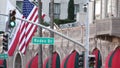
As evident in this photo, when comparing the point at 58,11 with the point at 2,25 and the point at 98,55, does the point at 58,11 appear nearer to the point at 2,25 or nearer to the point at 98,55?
the point at 2,25

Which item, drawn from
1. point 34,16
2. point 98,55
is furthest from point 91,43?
point 34,16

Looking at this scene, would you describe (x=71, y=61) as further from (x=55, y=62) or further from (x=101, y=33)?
(x=101, y=33)

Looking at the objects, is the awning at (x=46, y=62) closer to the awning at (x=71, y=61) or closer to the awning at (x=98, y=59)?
the awning at (x=71, y=61)

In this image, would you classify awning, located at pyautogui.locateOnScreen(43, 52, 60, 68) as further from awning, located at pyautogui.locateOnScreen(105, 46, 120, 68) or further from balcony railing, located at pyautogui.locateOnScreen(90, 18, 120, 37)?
awning, located at pyautogui.locateOnScreen(105, 46, 120, 68)

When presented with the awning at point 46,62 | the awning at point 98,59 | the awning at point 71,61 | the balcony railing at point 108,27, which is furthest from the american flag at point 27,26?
the awning at point 98,59

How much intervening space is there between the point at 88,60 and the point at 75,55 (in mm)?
17975

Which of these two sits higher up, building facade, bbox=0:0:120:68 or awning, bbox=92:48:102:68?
building facade, bbox=0:0:120:68

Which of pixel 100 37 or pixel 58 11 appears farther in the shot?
pixel 58 11

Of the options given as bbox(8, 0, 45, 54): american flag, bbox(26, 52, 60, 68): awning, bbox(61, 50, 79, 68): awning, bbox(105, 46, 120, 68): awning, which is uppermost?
bbox(8, 0, 45, 54): american flag

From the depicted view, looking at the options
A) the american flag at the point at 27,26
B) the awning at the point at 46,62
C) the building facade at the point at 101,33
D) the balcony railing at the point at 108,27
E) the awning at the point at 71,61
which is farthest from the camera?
the awning at the point at 46,62

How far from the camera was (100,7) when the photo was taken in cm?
4519

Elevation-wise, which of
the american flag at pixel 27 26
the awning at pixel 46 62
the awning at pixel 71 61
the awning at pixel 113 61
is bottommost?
the awning at pixel 46 62

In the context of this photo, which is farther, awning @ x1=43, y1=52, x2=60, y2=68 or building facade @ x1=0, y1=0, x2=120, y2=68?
awning @ x1=43, y1=52, x2=60, y2=68

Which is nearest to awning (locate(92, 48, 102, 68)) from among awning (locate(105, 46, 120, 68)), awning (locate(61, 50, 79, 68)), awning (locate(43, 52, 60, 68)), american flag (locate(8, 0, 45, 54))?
awning (locate(61, 50, 79, 68))
